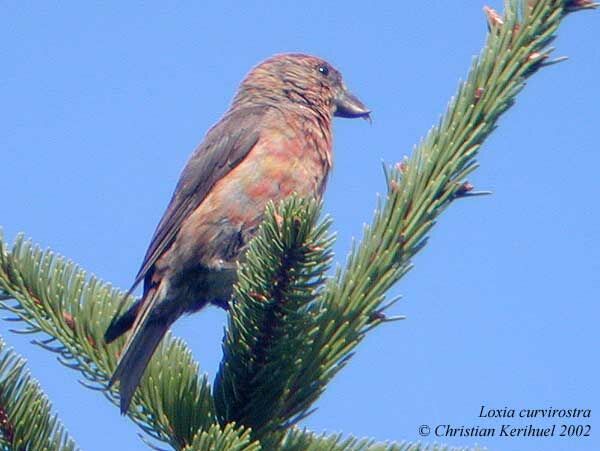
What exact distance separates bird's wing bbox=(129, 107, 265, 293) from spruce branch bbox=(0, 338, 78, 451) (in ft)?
7.52

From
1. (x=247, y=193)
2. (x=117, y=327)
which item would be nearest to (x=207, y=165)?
(x=247, y=193)

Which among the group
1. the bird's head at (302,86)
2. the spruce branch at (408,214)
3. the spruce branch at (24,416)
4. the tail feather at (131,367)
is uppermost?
the bird's head at (302,86)

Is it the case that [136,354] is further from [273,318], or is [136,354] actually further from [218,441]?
[218,441]

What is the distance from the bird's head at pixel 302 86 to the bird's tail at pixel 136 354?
221 centimetres

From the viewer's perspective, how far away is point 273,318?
6.42 ft

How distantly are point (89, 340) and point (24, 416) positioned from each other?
18.4 inches

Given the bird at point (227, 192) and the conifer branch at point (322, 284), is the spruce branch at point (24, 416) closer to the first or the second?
the conifer branch at point (322, 284)

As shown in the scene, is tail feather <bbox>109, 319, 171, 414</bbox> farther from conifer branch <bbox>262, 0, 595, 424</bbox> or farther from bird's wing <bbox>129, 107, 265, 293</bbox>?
bird's wing <bbox>129, 107, 265, 293</bbox>

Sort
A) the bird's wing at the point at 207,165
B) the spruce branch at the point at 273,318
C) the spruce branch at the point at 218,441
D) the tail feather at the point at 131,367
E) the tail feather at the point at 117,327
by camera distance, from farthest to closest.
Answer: the bird's wing at the point at 207,165
the tail feather at the point at 117,327
the tail feather at the point at 131,367
the spruce branch at the point at 273,318
the spruce branch at the point at 218,441

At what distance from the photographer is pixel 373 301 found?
194 centimetres

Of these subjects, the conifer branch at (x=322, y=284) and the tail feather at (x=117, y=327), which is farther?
the tail feather at (x=117, y=327)

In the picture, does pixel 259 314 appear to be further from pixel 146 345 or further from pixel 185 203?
pixel 185 203

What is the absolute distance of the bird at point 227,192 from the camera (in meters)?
4.12

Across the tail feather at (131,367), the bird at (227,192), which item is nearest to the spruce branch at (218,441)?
the tail feather at (131,367)
